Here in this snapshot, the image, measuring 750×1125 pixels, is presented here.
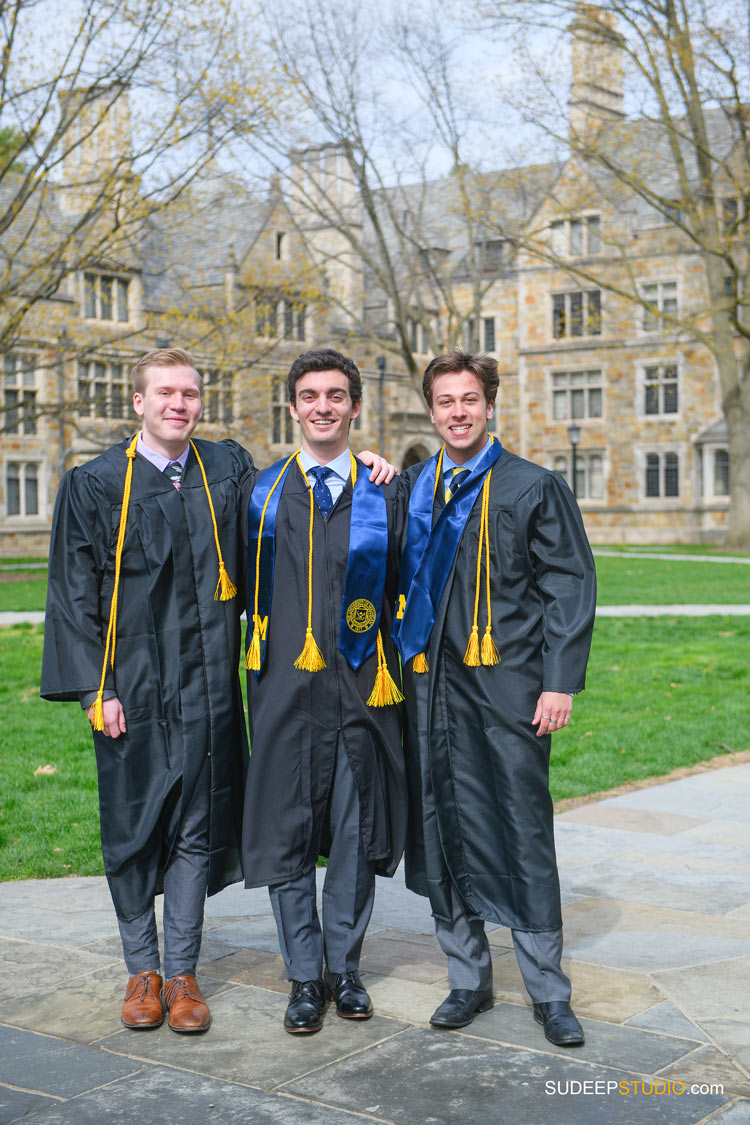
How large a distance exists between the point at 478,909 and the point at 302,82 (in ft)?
82.1

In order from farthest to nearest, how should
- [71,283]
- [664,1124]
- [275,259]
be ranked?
[275,259]
[71,283]
[664,1124]

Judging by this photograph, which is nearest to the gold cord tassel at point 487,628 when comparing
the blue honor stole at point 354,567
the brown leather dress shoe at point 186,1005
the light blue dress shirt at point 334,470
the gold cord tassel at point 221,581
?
the blue honor stole at point 354,567

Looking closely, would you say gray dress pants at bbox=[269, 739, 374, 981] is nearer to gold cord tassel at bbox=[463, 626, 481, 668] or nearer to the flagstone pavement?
the flagstone pavement

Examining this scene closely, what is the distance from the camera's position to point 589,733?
8.55m

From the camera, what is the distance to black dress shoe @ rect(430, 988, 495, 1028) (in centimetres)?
366

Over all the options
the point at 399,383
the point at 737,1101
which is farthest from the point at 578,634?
the point at 399,383

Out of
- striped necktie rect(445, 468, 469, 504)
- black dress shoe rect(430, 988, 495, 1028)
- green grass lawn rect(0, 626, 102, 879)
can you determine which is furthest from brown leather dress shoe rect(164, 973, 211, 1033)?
green grass lawn rect(0, 626, 102, 879)

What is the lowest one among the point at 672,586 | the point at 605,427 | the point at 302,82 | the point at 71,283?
the point at 672,586

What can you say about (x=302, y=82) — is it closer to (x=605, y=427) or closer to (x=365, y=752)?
(x=605, y=427)

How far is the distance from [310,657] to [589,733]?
504 cm

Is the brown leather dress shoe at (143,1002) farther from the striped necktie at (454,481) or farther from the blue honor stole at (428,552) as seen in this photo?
the striped necktie at (454,481)

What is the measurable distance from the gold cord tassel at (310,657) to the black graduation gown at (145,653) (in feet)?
0.88

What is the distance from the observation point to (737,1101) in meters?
3.12

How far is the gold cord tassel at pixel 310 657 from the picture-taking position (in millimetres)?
3861
